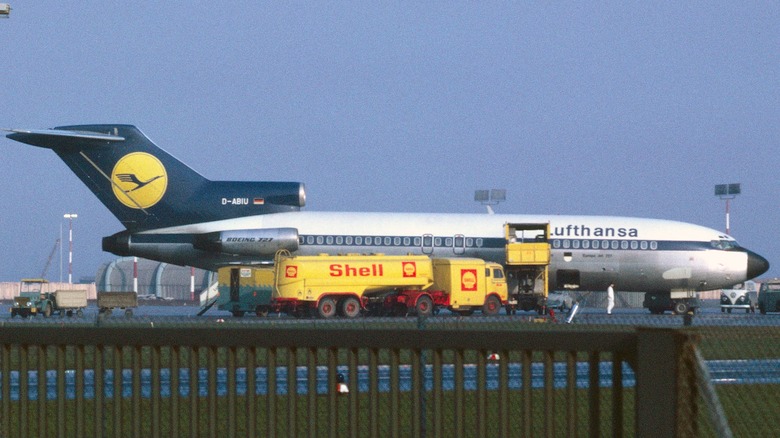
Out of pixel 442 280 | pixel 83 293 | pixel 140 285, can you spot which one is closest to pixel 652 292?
pixel 442 280

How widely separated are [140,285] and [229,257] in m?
106

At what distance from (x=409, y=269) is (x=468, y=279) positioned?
2.34 m

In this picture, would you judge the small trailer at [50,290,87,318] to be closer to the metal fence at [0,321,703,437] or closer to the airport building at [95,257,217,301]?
the metal fence at [0,321,703,437]

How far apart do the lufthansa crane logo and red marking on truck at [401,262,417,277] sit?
1011 centimetres

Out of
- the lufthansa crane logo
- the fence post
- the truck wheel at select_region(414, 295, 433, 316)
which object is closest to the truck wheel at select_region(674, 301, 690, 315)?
the truck wheel at select_region(414, 295, 433, 316)

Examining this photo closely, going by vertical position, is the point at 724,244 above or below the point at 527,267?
above

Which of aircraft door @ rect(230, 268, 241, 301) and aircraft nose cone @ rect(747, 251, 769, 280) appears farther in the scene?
aircraft nose cone @ rect(747, 251, 769, 280)

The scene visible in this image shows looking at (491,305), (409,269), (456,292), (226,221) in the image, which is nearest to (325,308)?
(409,269)

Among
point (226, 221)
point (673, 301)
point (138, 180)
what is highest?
point (138, 180)

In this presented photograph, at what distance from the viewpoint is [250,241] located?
43312mm

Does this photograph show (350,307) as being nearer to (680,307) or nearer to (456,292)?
(456,292)

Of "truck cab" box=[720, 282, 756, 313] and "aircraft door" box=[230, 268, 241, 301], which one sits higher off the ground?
"aircraft door" box=[230, 268, 241, 301]

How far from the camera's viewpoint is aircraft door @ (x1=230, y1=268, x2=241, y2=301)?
41.9 meters

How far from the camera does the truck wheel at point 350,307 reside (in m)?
39.8
